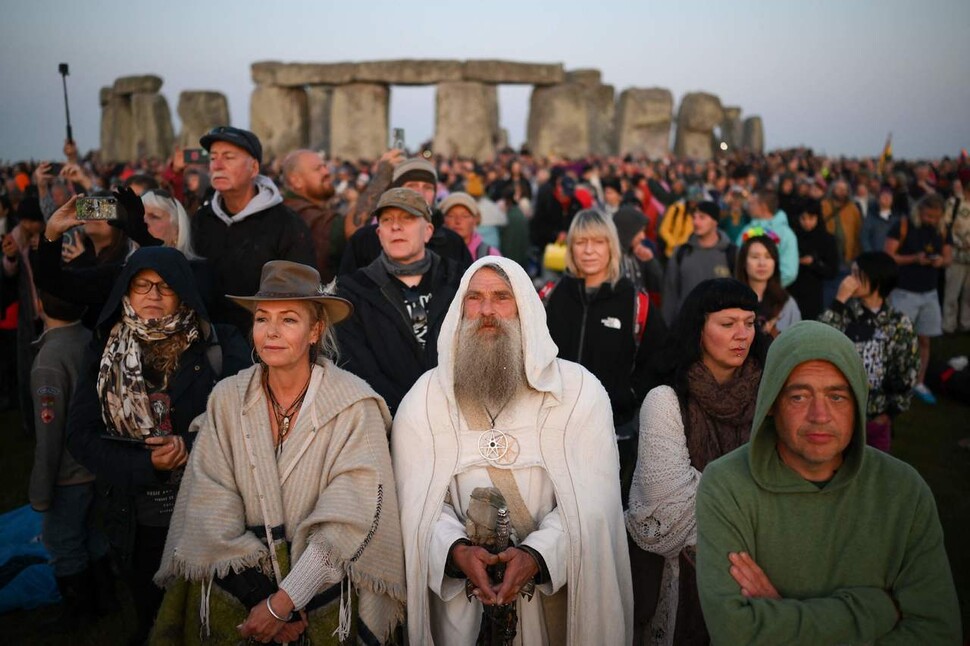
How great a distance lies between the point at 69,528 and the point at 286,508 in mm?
1912

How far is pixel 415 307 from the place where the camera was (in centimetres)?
427

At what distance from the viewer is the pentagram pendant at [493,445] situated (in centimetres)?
324

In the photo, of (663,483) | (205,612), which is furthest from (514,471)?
(205,612)

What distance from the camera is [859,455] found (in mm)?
2404

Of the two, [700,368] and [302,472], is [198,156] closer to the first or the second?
[302,472]

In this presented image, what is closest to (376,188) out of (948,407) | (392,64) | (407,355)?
(407,355)

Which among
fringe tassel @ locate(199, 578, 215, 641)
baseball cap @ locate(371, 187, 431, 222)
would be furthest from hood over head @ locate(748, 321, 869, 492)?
baseball cap @ locate(371, 187, 431, 222)

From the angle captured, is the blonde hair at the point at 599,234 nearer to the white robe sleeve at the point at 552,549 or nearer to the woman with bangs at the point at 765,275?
the woman with bangs at the point at 765,275

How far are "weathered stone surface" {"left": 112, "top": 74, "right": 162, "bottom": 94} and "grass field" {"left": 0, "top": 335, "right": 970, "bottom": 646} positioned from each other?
90.6 feet

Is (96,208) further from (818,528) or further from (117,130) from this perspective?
(117,130)

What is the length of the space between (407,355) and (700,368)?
1.49 m

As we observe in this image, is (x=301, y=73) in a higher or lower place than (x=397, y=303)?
higher

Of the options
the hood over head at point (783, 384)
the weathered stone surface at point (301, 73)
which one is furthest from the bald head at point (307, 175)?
the weathered stone surface at point (301, 73)

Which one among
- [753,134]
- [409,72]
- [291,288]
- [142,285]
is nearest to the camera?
[291,288]
